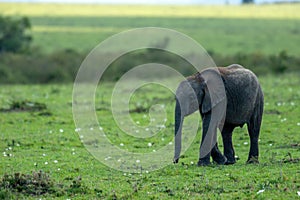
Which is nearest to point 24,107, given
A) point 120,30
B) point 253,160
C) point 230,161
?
point 230,161

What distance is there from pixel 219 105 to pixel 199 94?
450 millimetres

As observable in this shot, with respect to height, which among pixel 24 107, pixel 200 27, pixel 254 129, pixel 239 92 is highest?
pixel 239 92

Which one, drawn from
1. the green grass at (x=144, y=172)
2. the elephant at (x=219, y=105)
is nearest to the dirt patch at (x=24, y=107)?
the green grass at (x=144, y=172)

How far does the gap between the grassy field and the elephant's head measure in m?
42.4

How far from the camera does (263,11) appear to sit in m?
111

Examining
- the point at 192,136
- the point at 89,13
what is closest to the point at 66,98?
the point at 192,136

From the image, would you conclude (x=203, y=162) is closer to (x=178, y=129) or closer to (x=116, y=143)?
(x=178, y=129)

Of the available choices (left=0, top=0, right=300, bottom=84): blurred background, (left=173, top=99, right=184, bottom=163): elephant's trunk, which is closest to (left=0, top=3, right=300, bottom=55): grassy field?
(left=0, top=0, right=300, bottom=84): blurred background

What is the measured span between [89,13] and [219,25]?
94.6 feet

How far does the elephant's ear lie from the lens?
42.4 feet

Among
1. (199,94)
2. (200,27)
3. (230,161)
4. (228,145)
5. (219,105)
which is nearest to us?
(199,94)

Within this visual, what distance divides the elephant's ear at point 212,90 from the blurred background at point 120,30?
2886 centimetres

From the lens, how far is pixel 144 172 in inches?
500

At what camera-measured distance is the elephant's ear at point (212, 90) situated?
508 inches
